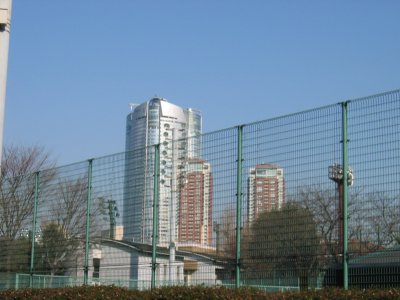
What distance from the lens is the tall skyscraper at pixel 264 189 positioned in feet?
42.4

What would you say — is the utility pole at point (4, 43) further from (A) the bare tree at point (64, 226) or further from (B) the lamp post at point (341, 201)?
(B) the lamp post at point (341, 201)

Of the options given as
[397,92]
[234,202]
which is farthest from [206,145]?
[397,92]

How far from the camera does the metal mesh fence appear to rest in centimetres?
1171

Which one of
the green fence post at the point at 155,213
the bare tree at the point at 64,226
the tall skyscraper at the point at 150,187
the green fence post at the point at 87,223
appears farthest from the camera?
the bare tree at the point at 64,226

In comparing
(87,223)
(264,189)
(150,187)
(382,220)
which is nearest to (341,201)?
(382,220)

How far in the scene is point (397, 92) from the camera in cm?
1153

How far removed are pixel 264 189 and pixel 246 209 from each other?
0.59 meters

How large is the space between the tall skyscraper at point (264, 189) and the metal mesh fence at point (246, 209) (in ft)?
0.07

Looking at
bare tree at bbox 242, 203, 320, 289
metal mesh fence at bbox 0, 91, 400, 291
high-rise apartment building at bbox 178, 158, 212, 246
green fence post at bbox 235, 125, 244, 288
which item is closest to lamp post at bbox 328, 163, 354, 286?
metal mesh fence at bbox 0, 91, 400, 291

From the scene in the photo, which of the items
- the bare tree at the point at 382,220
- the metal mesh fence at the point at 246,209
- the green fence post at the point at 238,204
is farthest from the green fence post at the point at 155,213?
the bare tree at the point at 382,220

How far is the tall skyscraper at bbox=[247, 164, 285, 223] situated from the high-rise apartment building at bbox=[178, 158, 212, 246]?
3.29 ft

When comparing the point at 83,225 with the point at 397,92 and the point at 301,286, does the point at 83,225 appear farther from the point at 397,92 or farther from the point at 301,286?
the point at 397,92

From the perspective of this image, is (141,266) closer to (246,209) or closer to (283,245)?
(246,209)

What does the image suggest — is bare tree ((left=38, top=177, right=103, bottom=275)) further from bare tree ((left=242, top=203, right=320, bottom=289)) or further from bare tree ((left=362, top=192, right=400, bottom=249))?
bare tree ((left=362, top=192, right=400, bottom=249))
